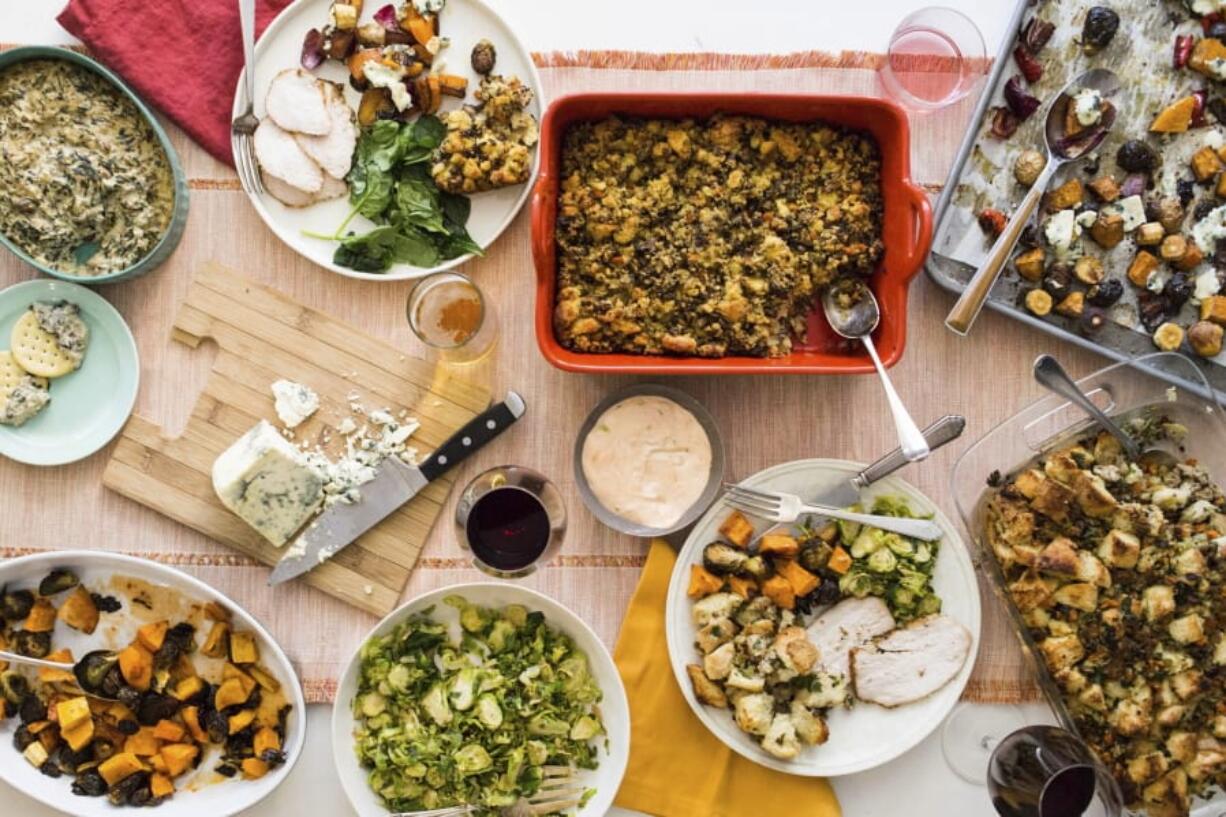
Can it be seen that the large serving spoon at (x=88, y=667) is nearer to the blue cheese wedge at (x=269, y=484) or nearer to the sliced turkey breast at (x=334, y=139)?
the blue cheese wedge at (x=269, y=484)

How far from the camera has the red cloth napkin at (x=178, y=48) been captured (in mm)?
2469

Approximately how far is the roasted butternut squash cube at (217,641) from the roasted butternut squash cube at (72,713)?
0.30 metres

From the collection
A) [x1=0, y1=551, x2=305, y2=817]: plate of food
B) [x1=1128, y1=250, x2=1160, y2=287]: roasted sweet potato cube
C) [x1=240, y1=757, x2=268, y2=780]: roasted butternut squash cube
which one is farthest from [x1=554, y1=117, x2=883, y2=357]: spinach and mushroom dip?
[x1=240, y1=757, x2=268, y2=780]: roasted butternut squash cube

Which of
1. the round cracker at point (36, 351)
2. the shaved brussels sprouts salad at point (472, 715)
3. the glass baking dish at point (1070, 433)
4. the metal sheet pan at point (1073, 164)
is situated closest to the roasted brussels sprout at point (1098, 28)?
the metal sheet pan at point (1073, 164)

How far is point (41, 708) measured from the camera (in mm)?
2508

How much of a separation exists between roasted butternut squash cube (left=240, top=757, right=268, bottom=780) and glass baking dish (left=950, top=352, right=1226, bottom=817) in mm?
1804

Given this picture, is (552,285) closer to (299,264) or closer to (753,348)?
(753,348)

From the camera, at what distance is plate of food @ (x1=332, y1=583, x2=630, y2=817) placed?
2404 millimetres

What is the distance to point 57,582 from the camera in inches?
97.9

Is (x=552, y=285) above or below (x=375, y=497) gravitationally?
above

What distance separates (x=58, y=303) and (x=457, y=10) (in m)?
1.23

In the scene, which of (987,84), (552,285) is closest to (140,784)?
(552,285)

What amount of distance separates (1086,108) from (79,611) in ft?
8.90

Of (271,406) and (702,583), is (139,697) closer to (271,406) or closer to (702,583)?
(271,406)
